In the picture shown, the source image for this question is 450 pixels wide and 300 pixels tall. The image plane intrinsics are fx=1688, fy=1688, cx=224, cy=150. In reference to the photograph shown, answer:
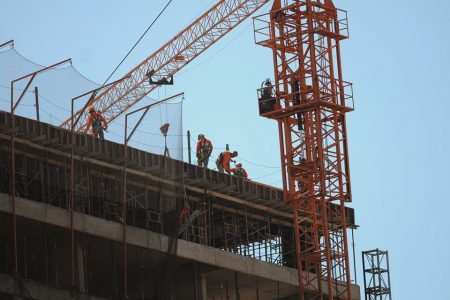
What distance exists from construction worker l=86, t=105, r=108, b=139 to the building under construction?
0.41 m

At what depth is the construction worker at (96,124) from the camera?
66750 mm

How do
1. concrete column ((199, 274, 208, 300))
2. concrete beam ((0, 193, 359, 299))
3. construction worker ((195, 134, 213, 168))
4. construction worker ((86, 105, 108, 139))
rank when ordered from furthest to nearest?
construction worker ((195, 134, 213, 168)) → concrete column ((199, 274, 208, 300)) → construction worker ((86, 105, 108, 139)) → concrete beam ((0, 193, 359, 299))

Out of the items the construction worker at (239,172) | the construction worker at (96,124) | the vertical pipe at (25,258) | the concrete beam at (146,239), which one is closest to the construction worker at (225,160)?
the construction worker at (239,172)

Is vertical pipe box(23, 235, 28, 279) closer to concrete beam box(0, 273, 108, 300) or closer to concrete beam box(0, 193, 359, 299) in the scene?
concrete beam box(0, 273, 108, 300)

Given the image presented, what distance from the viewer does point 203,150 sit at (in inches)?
2950

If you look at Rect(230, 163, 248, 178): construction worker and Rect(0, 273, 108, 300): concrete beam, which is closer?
Rect(0, 273, 108, 300): concrete beam

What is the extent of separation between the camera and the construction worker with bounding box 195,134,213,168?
243ft

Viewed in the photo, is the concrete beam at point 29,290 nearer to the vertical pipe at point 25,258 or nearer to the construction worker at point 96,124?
the vertical pipe at point 25,258

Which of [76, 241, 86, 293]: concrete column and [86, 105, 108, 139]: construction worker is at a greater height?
[86, 105, 108, 139]: construction worker

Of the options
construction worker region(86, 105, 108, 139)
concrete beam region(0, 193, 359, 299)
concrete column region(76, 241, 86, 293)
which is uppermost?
construction worker region(86, 105, 108, 139)

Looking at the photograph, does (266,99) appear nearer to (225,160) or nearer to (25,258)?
(225,160)

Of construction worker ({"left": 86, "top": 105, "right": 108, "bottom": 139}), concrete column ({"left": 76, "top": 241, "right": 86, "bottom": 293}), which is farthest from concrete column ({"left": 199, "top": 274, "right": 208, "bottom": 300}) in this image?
construction worker ({"left": 86, "top": 105, "right": 108, "bottom": 139})

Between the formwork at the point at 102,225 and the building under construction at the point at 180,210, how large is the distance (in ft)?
0.18

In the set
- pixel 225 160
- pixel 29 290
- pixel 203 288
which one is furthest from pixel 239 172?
pixel 29 290
